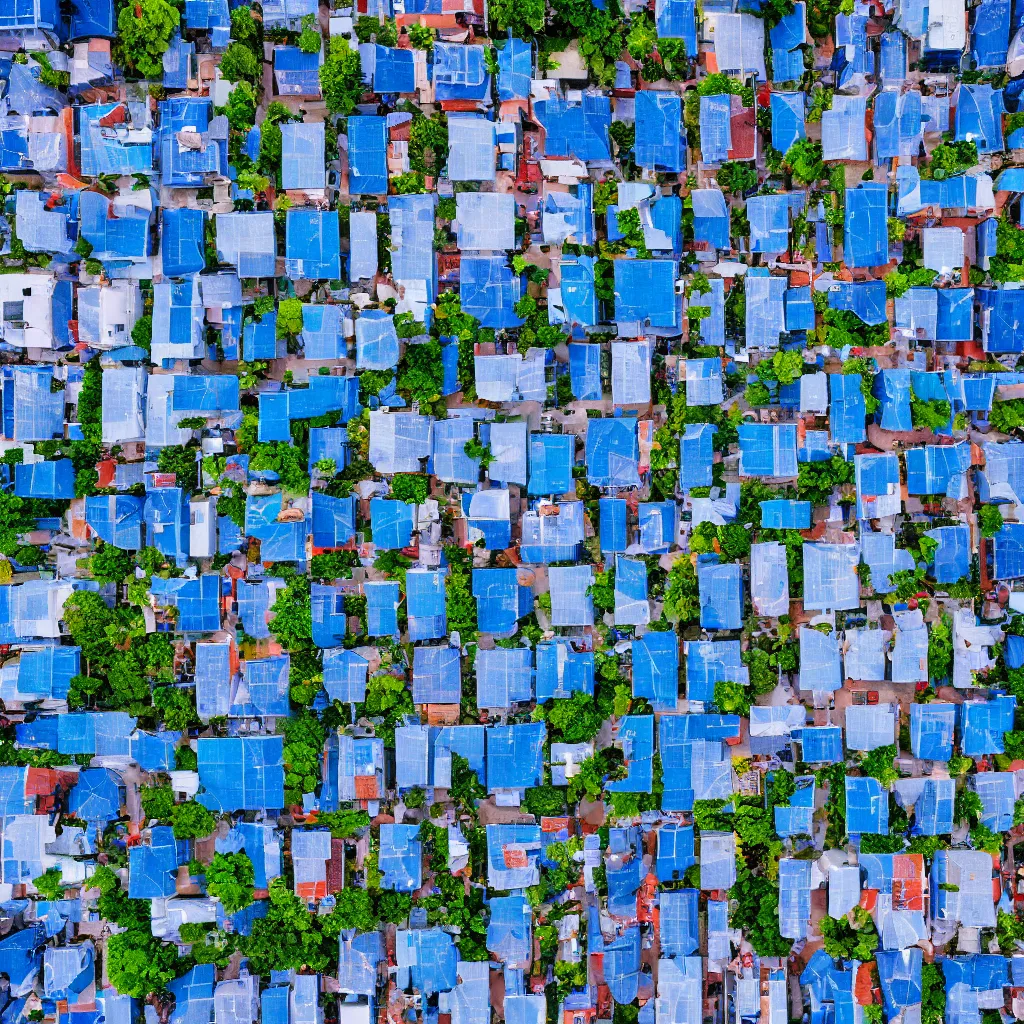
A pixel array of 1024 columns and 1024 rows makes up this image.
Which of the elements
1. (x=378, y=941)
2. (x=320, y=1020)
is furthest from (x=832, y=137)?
(x=320, y=1020)

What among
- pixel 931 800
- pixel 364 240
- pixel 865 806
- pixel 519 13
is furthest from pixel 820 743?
pixel 519 13

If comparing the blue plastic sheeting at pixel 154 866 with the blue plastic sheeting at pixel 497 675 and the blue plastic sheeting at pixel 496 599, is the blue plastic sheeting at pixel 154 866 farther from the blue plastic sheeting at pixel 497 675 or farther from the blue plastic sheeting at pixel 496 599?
the blue plastic sheeting at pixel 496 599

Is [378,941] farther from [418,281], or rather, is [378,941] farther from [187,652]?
[418,281]

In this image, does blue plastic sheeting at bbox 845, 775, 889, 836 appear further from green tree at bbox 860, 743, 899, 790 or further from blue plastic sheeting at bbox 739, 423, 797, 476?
blue plastic sheeting at bbox 739, 423, 797, 476

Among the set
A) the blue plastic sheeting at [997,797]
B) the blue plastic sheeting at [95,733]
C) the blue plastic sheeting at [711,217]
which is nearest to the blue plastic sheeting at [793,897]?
the blue plastic sheeting at [997,797]

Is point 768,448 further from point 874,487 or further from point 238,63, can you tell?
point 238,63

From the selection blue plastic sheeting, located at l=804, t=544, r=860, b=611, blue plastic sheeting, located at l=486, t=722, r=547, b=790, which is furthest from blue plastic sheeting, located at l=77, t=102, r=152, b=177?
blue plastic sheeting, located at l=804, t=544, r=860, b=611
